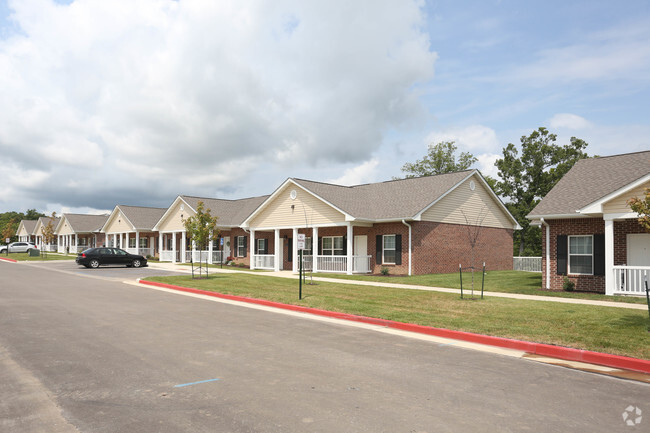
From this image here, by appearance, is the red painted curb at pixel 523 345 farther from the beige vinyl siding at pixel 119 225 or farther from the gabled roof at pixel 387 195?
the beige vinyl siding at pixel 119 225

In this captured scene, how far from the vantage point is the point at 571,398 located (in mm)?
6129

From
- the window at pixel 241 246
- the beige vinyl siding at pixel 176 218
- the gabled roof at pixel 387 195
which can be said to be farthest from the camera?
the beige vinyl siding at pixel 176 218

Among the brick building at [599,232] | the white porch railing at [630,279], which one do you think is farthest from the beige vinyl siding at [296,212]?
the white porch railing at [630,279]

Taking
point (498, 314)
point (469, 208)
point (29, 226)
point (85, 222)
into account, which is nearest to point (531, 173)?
point (469, 208)

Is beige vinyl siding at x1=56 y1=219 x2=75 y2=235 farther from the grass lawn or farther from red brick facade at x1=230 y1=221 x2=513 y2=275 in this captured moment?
the grass lawn

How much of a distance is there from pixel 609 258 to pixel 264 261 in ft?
70.8

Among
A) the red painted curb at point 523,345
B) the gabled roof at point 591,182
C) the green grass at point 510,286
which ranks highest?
the gabled roof at point 591,182

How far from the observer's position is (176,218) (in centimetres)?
4331

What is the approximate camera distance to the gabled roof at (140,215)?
49.8m

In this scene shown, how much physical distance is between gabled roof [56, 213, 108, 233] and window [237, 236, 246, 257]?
33.3 metres

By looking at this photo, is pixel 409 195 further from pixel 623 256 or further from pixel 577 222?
pixel 623 256

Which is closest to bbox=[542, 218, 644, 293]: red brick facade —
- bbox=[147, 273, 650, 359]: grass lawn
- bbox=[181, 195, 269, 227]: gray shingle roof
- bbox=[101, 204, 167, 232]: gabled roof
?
bbox=[147, 273, 650, 359]: grass lawn

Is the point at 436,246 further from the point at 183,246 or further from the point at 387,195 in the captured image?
the point at 183,246

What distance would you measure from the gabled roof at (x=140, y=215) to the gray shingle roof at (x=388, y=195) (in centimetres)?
2572
